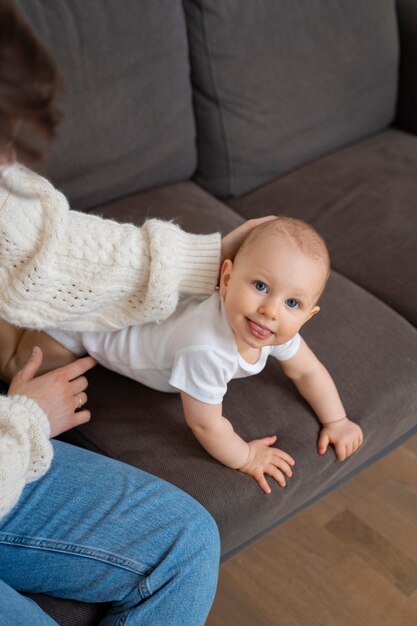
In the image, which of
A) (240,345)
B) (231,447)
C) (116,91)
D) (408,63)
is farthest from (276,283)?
(408,63)

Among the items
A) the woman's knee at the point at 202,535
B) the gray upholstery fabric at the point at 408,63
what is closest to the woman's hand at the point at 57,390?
the woman's knee at the point at 202,535

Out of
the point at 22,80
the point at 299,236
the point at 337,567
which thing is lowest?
the point at 337,567

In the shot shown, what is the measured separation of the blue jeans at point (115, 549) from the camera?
925 mm

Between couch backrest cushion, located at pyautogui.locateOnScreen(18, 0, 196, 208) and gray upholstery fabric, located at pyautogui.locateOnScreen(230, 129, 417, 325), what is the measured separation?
0.99ft

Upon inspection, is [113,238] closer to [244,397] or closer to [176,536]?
[244,397]

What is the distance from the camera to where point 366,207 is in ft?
5.37

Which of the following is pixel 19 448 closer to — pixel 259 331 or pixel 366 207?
pixel 259 331

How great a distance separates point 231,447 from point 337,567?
0.53 m

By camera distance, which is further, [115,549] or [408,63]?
[408,63]

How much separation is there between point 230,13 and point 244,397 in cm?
94

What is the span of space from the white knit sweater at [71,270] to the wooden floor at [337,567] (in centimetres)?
62

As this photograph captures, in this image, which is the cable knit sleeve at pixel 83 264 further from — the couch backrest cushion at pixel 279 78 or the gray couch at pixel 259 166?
the couch backrest cushion at pixel 279 78

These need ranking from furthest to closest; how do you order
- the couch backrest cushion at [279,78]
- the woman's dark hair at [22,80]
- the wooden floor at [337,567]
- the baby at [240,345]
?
the couch backrest cushion at [279,78], the wooden floor at [337,567], the baby at [240,345], the woman's dark hair at [22,80]

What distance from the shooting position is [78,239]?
105 centimetres
